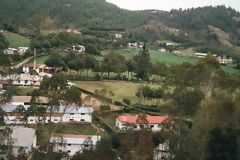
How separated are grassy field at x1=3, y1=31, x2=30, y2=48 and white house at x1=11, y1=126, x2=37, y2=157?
47.2m

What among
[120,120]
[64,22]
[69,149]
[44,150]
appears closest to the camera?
[44,150]

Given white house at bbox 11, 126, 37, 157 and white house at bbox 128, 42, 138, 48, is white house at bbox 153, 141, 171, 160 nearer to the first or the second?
white house at bbox 11, 126, 37, 157

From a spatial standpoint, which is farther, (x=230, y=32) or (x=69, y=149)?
(x=230, y=32)

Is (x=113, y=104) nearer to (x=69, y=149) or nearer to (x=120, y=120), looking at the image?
(x=120, y=120)

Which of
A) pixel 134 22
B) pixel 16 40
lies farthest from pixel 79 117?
pixel 134 22

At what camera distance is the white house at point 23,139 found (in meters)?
27.6

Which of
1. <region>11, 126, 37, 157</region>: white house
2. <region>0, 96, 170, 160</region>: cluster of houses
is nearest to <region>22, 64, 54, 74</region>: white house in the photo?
<region>0, 96, 170, 160</region>: cluster of houses

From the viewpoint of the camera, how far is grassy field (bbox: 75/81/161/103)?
47.6 metres

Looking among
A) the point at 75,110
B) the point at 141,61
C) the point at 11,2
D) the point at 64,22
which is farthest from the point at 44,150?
the point at 11,2

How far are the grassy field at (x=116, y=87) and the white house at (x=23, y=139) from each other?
54.7ft

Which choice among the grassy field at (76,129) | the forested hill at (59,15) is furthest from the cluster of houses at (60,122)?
the forested hill at (59,15)

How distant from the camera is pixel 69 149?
3111 centimetres

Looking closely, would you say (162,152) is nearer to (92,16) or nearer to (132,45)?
(132,45)

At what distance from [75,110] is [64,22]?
8831 cm
